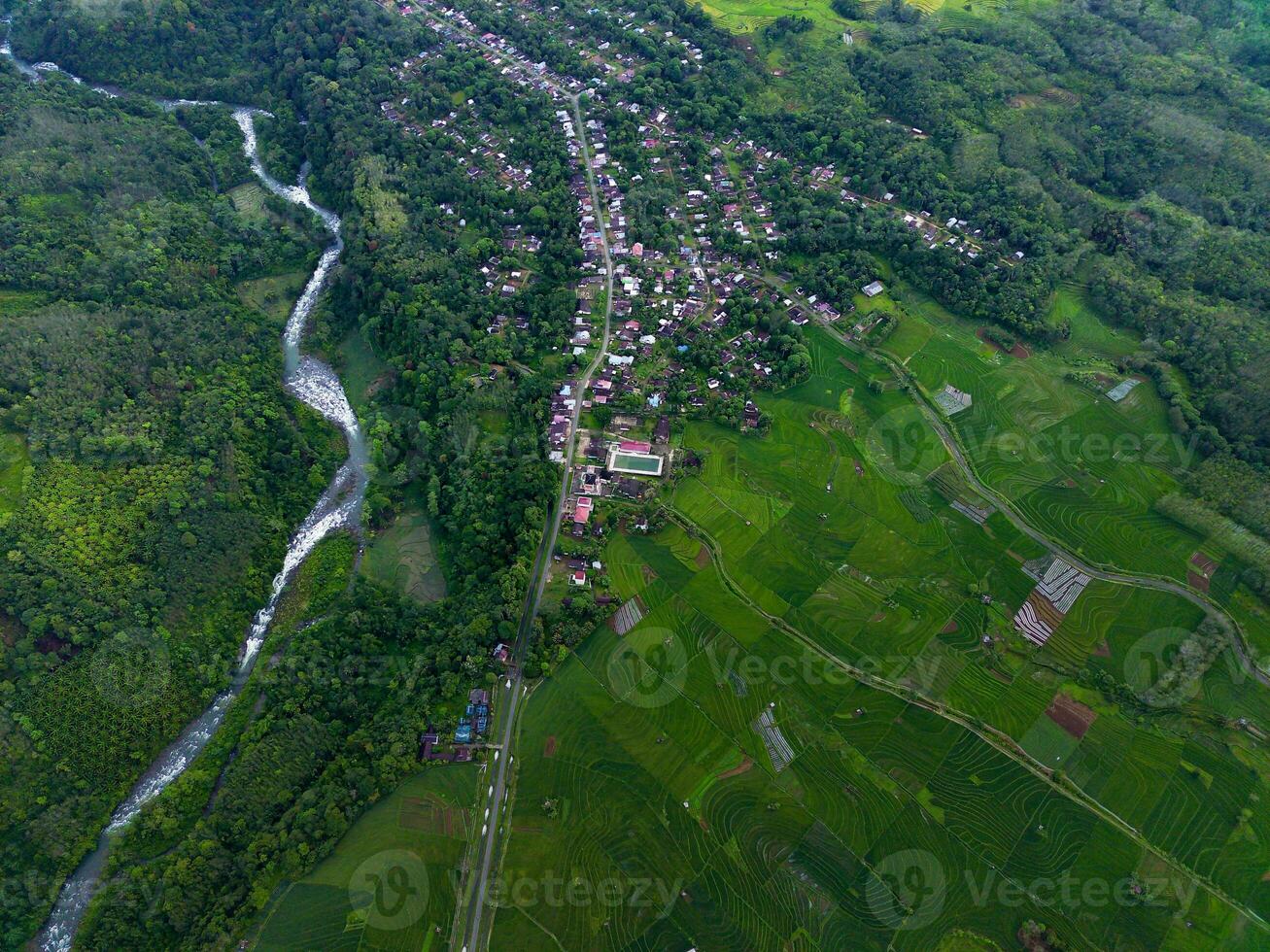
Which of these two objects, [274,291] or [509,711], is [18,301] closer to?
[274,291]

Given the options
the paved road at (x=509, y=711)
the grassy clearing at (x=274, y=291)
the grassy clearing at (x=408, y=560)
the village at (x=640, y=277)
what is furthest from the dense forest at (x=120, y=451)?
the village at (x=640, y=277)

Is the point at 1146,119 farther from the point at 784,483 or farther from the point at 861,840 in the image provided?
the point at 861,840

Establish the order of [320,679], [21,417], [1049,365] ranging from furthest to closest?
1. [1049,365]
2. [21,417]
3. [320,679]

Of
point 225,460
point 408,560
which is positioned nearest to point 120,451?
point 225,460

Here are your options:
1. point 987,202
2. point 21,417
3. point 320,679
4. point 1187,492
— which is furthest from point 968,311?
point 21,417

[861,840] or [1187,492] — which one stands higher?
[1187,492]

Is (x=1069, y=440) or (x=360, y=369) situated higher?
(x=1069, y=440)
